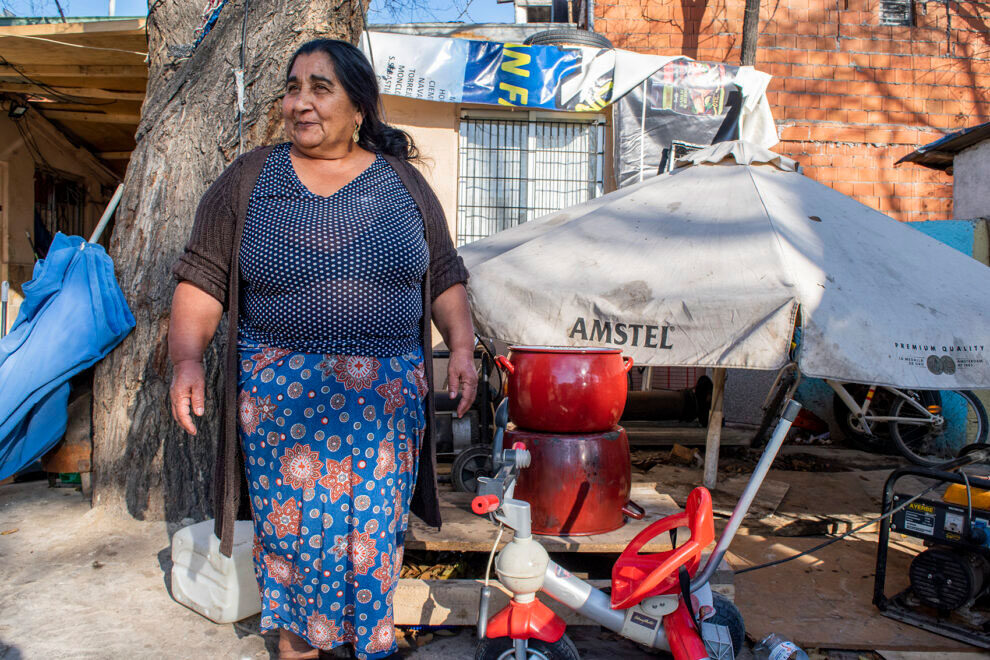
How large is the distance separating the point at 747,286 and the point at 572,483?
3.51 ft

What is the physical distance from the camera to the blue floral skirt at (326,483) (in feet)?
6.46

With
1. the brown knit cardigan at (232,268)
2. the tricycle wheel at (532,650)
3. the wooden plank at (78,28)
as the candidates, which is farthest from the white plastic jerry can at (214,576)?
the wooden plank at (78,28)

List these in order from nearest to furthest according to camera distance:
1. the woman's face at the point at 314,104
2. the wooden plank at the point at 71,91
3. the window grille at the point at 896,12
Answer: the woman's face at the point at 314,104 → the wooden plank at the point at 71,91 → the window grille at the point at 896,12

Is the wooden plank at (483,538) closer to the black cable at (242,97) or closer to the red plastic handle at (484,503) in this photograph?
the red plastic handle at (484,503)

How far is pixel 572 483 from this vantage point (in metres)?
2.77

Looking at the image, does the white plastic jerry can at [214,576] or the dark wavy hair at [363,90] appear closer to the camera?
the dark wavy hair at [363,90]

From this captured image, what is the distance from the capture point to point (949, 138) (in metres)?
6.22

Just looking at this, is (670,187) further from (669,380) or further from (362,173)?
(669,380)

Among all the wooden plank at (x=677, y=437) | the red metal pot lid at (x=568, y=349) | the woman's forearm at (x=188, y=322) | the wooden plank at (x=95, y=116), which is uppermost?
the wooden plank at (x=95, y=116)

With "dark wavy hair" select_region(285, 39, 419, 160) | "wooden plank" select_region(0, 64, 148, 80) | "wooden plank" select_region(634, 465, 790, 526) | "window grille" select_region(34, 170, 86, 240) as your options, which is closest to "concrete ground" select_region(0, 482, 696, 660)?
"dark wavy hair" select_region(285, 39, 419, 160)

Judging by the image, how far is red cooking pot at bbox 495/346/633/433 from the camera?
282 centimetres

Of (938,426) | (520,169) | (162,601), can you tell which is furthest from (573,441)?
(520,169)

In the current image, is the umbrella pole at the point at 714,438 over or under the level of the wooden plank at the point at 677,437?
over

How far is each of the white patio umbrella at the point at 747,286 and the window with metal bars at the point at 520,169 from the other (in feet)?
12.0
